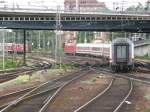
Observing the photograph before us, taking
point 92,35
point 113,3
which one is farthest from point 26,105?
point 92,35

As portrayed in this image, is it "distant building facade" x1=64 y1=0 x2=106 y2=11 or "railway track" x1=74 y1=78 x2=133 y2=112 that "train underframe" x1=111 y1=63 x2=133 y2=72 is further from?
"railway track" x1=74 y1=78 x2=133 y2=112

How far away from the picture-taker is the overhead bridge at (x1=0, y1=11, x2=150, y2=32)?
6781 cm

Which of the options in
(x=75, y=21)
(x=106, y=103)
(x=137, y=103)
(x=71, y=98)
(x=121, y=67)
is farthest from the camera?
(x=75, y=21)

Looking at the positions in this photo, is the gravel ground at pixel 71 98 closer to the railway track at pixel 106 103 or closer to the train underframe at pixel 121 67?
the railway track at pixel 106 103

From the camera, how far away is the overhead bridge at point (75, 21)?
67.8 m

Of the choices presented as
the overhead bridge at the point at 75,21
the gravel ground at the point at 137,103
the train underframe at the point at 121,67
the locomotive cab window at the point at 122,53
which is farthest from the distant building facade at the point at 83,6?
the gravel ground at the point at 137,103

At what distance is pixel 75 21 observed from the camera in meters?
70.5

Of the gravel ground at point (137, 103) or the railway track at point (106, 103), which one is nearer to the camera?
the railway track at point (106, 103)

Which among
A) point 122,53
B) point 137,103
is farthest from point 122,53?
point 137,103

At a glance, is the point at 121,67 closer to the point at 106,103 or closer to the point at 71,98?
the point at 71,98

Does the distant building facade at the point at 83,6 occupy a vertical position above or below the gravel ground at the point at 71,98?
above

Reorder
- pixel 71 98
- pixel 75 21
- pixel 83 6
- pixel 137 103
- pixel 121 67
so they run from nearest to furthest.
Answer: pixel 137 103, pixel 71 98, pixel 121 67, pixel 75 21, pixel 83 6

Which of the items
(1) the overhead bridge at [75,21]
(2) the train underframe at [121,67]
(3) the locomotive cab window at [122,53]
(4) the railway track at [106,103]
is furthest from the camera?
(1) the overhead bridge at [75,21]

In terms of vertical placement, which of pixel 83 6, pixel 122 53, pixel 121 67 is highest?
pixel 83 6
